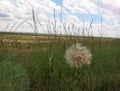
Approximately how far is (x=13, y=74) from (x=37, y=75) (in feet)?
2.97

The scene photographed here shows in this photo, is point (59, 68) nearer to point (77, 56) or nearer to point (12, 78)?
point (77, 56)

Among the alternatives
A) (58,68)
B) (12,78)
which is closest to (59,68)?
(58,68)

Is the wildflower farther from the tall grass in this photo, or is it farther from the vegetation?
the vegetation

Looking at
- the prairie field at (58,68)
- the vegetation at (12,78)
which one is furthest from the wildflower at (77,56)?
the vegetation at (12,78)

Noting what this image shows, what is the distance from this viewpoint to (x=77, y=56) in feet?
14.3

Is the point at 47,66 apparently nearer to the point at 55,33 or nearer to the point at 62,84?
the point at 62,84

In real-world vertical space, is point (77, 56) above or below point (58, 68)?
above

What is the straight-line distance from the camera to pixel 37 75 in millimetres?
4703

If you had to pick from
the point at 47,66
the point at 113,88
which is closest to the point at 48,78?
the point at 47,66

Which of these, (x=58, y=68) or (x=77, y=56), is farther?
(x=58, y=68)

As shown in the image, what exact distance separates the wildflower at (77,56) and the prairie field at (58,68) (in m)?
0.09

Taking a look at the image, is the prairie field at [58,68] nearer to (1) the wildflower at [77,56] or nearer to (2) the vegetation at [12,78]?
(1) the wildflower at [77,56]

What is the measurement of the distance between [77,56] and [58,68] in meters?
0.54

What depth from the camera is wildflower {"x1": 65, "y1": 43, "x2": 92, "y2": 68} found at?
429 centimetres
